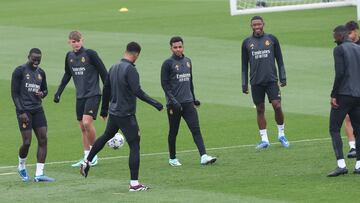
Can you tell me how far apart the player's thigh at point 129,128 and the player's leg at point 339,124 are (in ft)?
10.2

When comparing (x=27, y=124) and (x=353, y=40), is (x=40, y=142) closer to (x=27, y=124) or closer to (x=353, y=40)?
(x=27, y=124)

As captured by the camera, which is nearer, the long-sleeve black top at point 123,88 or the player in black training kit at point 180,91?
the long-sleeve black top at point 123,88

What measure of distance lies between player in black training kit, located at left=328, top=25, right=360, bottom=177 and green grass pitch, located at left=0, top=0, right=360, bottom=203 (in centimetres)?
64

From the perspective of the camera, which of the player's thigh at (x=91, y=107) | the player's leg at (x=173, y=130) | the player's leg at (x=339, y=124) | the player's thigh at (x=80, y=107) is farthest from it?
the player's thigh at (x=80, y=107)

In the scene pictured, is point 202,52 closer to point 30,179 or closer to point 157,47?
point 157,47

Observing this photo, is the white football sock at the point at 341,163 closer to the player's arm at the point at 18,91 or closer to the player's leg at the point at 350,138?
the player's leg at the point at 350,138

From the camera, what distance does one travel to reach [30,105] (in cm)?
1938

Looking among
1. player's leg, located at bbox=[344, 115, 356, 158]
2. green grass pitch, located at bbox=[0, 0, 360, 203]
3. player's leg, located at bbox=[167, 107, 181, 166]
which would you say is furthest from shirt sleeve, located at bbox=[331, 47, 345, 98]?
player's leg, located at bbox=[167, 107, 181, 166]

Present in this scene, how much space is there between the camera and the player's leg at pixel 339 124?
18.1 meters

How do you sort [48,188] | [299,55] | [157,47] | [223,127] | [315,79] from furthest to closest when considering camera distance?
[157,47] < [299,55] < [315,79] < [223,127] < [48,188]

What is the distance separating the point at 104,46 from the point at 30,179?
67.4 feet

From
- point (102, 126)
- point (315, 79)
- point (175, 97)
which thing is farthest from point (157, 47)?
point (175, 97)

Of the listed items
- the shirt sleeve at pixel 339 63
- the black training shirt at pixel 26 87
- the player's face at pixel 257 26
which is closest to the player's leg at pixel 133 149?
the black training shirt at pixel 26 87

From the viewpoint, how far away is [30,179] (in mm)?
19516
